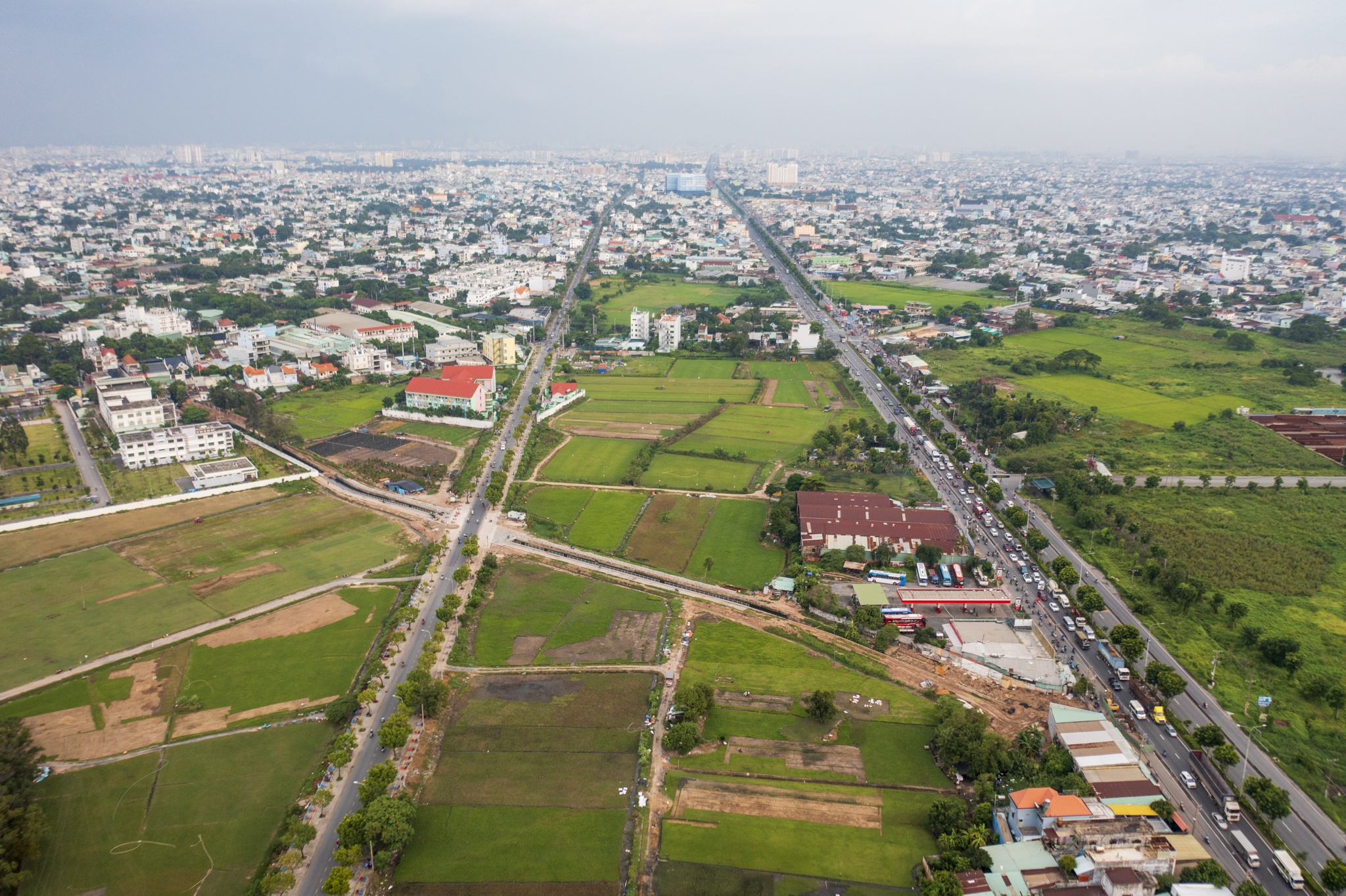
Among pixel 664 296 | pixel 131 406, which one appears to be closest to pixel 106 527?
pixel 131 406

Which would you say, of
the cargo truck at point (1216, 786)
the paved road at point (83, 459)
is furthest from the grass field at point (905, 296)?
the paved road at point (83, 459)

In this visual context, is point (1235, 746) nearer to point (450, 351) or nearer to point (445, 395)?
point (445, 395)

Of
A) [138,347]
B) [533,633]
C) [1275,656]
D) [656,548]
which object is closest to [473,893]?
[533,633]

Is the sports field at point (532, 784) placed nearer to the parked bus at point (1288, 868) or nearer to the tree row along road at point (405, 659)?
the tree row along road at point (405, 659)

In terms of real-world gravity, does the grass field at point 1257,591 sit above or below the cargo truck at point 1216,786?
above

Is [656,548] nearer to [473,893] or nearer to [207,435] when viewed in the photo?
[473,893]

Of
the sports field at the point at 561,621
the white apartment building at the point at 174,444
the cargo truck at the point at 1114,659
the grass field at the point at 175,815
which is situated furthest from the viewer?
the white apartment building at the point at 174,444

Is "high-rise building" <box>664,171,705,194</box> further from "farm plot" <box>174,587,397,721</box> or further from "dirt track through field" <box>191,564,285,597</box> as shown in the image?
"farm plot" <box>174,587,397,721</box>
